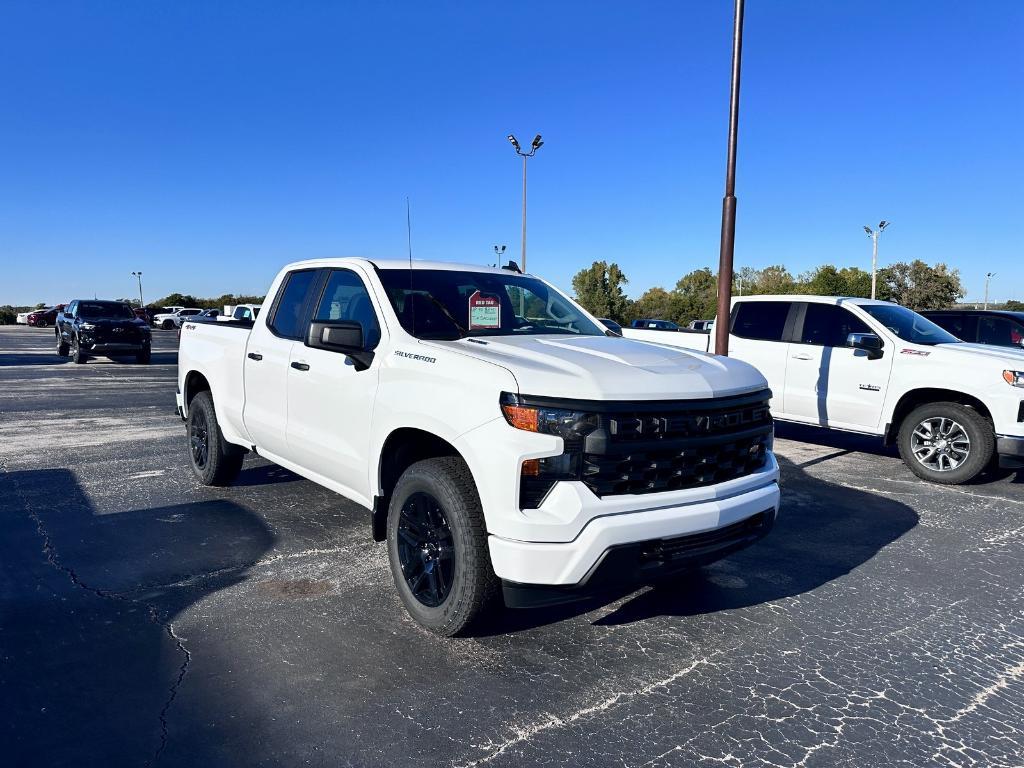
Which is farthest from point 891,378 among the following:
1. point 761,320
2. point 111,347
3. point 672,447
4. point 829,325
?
point 111,347

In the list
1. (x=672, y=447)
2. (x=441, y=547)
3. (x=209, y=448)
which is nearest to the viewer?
(x=672, y=447)

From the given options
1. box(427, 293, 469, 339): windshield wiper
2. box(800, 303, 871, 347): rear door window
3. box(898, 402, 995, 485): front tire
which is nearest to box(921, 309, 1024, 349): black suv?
box(800, 303, 871, 347): rear door window

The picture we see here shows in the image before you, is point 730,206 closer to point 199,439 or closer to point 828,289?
point 199,439

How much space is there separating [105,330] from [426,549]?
18.8m

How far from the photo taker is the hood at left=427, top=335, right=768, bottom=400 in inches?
122

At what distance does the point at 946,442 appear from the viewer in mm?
6961

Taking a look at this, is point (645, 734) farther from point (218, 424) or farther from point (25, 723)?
point (218, 424)

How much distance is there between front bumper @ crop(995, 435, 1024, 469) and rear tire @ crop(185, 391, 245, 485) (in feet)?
22.3

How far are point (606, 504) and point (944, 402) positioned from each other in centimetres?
560

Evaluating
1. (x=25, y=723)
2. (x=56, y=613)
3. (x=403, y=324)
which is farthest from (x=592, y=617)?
(x=56, y=613)

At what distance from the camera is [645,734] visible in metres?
2.73

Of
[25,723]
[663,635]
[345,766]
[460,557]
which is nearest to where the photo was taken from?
[345,766]

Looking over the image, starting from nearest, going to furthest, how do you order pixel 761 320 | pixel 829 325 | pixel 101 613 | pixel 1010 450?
1. pixel 101 613
2. pixel 1010 450
3. pixel 829 325
4. pixel 761 320

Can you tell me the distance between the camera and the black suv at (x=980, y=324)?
1086 cm
